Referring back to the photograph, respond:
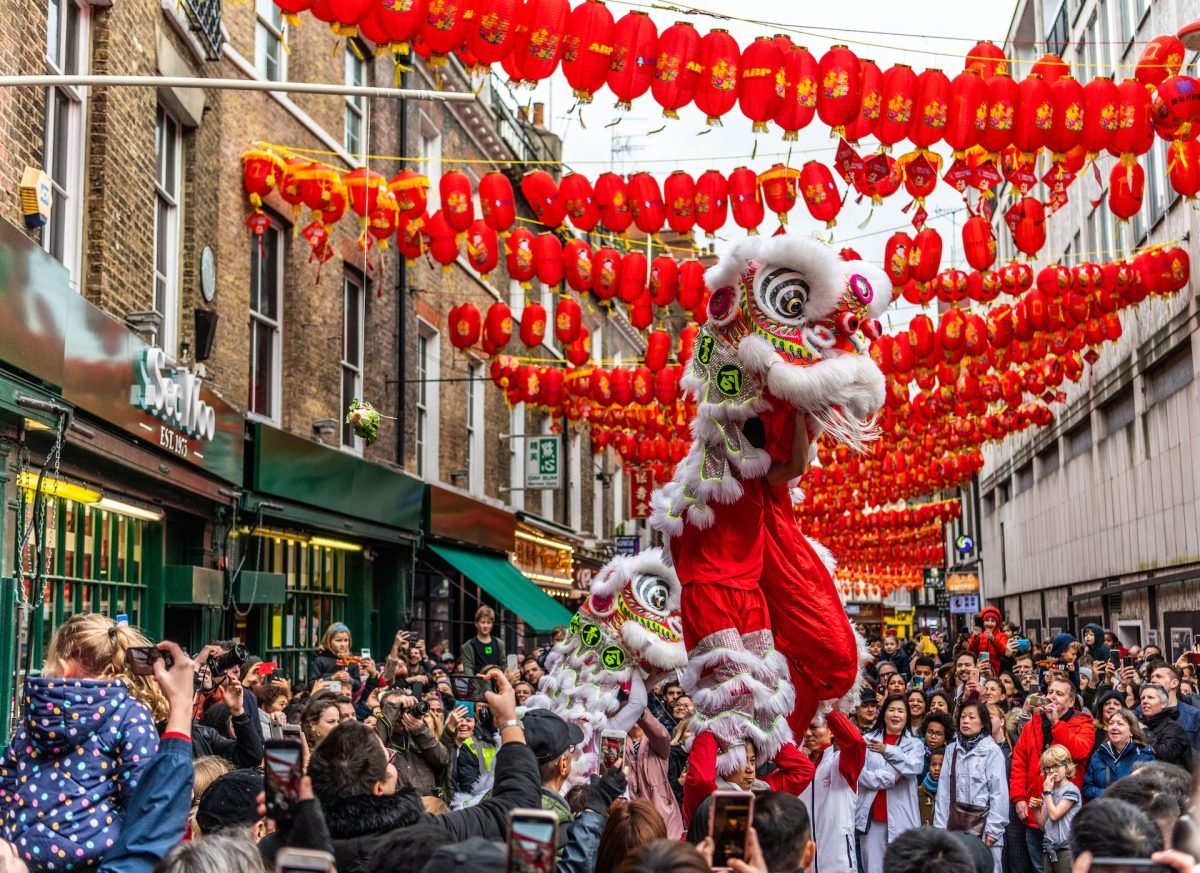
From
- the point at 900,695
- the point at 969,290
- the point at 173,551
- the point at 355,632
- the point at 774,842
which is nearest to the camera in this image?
the point at 774,842

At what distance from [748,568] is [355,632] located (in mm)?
13046

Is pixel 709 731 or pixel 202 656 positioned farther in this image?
pixel 202 656

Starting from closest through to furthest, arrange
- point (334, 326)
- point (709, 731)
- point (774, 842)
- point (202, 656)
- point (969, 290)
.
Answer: point (774, 842) → point (709, 731) → point (202, 656) → point (969, 290) → point (334, 326)

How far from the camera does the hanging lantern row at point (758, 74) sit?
30.9 ft

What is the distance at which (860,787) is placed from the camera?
8.67 metres

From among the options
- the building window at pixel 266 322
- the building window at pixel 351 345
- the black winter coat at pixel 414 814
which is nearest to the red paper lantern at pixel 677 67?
the building window at pixel 266 322

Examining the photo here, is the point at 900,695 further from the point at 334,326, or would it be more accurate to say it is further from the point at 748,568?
the point at 334,326

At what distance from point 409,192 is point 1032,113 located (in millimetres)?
5893

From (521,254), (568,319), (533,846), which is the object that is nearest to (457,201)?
(521,254)

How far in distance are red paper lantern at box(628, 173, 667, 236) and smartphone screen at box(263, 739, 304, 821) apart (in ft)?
31.1

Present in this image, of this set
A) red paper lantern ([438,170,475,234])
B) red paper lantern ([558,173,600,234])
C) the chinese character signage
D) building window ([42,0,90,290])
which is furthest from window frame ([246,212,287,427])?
the chinese character signage

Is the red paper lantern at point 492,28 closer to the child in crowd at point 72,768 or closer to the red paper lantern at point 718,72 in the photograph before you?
the red paper lantern at point 718,72

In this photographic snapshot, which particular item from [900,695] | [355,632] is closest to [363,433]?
[355,632]

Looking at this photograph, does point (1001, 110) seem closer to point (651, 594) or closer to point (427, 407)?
point (651, 594)
